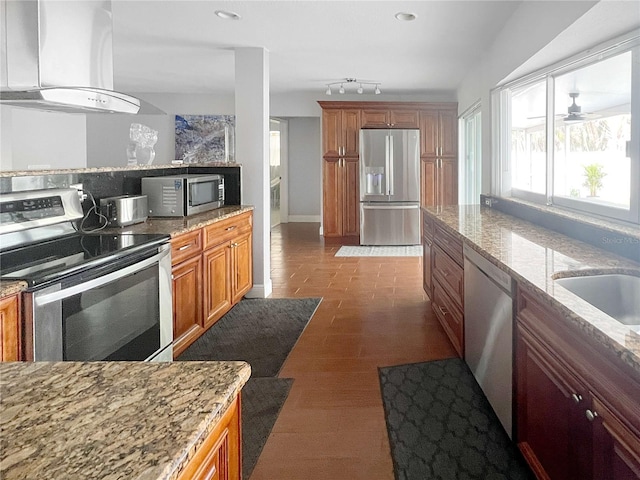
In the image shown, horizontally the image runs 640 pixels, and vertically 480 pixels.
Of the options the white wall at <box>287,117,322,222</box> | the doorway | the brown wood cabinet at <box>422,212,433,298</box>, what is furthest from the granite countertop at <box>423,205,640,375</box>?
the white wall at <box>287,117,322,222</box>

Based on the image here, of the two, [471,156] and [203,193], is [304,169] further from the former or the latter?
[203,193]

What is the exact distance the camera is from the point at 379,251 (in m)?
7.62

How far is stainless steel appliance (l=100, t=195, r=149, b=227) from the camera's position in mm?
3197

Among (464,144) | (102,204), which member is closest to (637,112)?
(102,204)

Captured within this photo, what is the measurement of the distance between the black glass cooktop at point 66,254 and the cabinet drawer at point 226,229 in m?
0.80

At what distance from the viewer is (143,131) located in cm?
414

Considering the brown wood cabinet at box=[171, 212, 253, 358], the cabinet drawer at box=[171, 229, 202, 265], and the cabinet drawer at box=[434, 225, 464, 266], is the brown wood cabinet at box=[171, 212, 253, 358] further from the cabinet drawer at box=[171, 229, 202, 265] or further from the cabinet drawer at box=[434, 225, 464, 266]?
the cabinet drawer at box=[434, 225, 464, 266]

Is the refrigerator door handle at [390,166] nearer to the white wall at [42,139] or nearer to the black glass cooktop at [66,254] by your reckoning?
the white wall at [42,139]

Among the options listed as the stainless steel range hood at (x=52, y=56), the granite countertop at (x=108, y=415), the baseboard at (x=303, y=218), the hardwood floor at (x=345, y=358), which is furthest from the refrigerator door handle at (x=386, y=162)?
the granite countertop at (x=108, y=415)

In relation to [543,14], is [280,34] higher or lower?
higher

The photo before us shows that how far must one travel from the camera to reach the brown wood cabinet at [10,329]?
1.72 meters

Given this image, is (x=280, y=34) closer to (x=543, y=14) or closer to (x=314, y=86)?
(x=543, y=14)

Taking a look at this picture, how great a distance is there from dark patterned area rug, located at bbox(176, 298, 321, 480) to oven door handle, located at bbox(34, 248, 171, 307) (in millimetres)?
835

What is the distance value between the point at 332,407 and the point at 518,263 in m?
1.16
